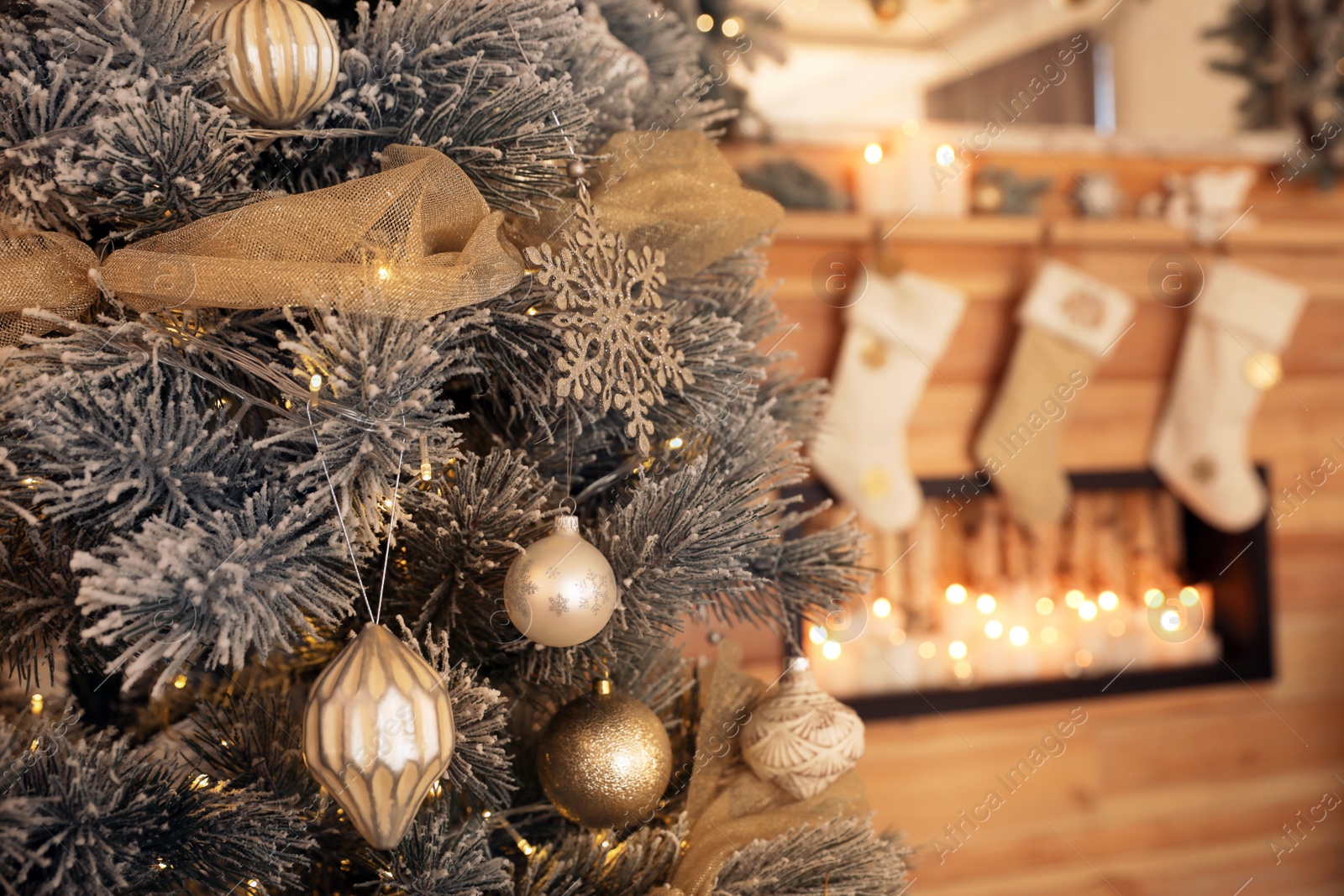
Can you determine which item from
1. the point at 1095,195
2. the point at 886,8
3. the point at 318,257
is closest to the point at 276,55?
the point at 318,257

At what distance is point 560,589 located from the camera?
0.47 m

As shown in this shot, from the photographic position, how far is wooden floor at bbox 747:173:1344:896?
157 centimetres

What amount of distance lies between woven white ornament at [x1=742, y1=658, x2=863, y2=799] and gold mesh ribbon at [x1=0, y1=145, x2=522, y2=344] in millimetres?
333

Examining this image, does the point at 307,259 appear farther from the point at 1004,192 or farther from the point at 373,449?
the point at 1004,192

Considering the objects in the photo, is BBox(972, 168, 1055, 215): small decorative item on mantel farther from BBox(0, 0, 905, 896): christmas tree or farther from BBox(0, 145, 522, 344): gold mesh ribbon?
BBox(0, 145, 522, 344): gold mesh ribbon

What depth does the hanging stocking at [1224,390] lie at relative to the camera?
65.7 inches

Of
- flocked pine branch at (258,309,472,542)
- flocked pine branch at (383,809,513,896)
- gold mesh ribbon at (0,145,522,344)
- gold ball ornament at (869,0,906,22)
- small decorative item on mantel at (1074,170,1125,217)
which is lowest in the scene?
flocked pine branch at (383,809,513,896)

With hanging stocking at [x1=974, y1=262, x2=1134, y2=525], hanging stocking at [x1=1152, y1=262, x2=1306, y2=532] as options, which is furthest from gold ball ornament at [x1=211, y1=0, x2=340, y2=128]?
hanging stocking at [x1=1152, y1=262, x2=1306, y2=532]

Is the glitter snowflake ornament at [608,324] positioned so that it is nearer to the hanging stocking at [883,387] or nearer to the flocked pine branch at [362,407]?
the flocked pine branch at [362,407]

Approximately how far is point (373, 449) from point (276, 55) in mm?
209

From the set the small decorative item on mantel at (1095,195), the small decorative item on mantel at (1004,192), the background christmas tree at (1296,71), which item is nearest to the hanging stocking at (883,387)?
the small decorative item on mantel at (1004,192)

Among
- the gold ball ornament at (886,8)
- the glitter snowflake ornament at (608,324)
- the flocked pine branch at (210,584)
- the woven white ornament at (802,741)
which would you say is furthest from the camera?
the gold ball ornament at (886,8)

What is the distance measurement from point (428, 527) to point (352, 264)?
146mm

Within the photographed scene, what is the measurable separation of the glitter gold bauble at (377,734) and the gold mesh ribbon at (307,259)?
0.52 ft
